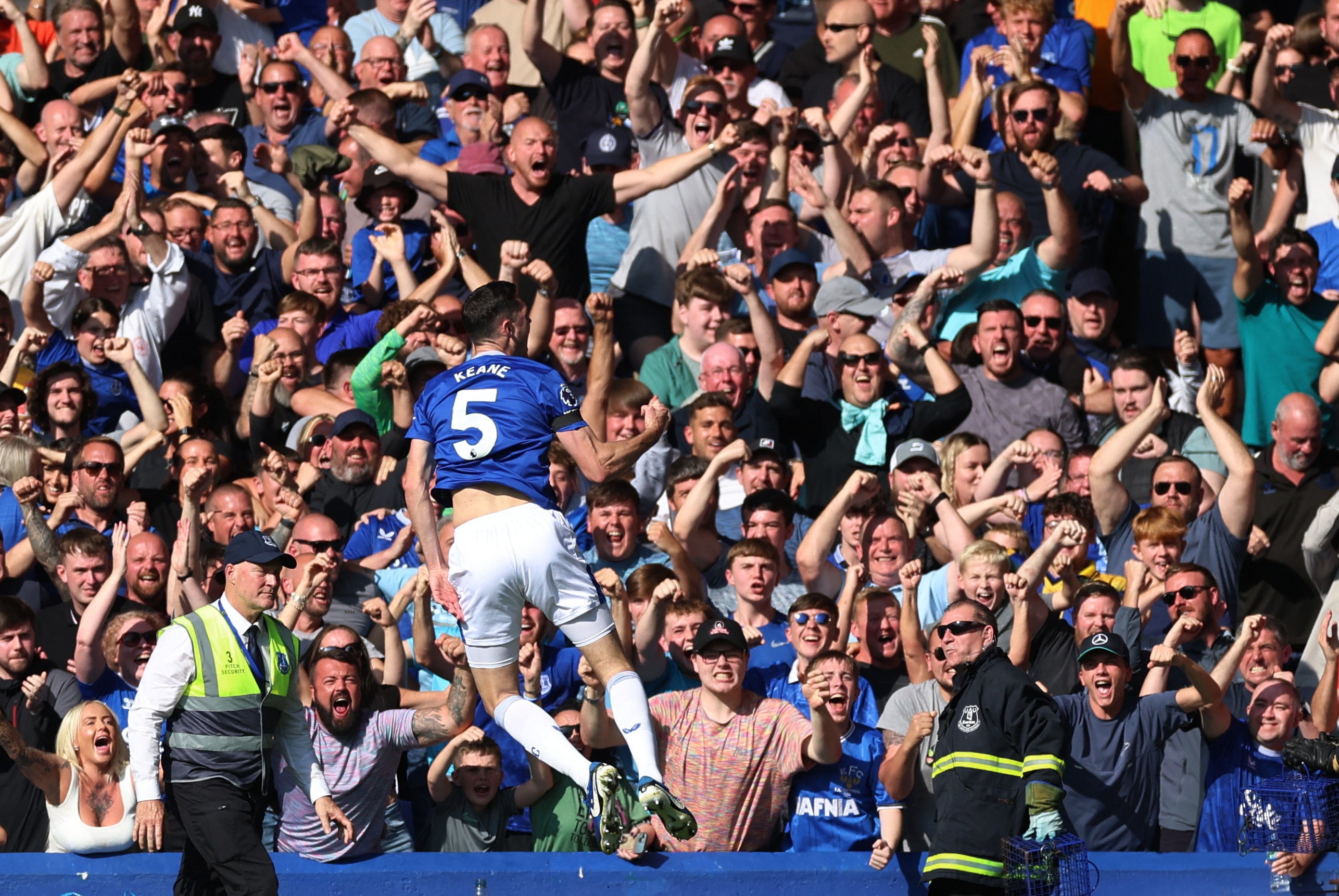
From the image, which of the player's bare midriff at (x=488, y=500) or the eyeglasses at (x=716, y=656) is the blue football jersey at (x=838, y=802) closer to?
the eyeglasses at (x=716, y=656)

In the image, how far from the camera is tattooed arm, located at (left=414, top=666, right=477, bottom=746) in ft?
37.0

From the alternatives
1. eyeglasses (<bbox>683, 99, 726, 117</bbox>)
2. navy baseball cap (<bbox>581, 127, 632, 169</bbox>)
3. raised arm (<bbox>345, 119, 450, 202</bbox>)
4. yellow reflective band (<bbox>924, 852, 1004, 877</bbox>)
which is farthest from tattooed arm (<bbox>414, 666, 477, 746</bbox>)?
eyeglasses (<bbox>683, 99, 726, 117</bbox>)

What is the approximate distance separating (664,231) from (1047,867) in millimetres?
6939

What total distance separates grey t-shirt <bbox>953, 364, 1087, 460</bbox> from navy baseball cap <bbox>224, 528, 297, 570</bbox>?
536cm

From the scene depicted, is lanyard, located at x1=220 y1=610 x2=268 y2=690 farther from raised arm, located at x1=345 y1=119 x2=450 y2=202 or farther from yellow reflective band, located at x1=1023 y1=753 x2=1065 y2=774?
raised arm, located at x1=345 y1=119 x2=450 y2=202

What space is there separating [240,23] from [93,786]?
8864 millimetres

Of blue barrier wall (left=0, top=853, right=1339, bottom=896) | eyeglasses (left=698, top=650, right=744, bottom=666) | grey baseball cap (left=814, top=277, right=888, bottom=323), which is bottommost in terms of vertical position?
blue barrier wall (left=0, top=853, right=1339, bottom=896)

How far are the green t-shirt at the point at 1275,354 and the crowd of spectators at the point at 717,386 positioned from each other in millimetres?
33

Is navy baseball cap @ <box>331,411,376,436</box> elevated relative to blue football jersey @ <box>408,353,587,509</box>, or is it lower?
lower

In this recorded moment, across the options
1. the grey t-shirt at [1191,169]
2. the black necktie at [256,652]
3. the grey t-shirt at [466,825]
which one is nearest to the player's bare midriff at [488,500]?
the black necktie at [256,652]

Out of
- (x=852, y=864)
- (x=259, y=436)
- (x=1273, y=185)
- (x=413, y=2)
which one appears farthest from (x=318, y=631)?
(x=1273, y=185)

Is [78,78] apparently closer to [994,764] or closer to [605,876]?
[605,876]

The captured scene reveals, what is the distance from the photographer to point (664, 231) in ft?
51.0

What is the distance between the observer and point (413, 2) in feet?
57.8
